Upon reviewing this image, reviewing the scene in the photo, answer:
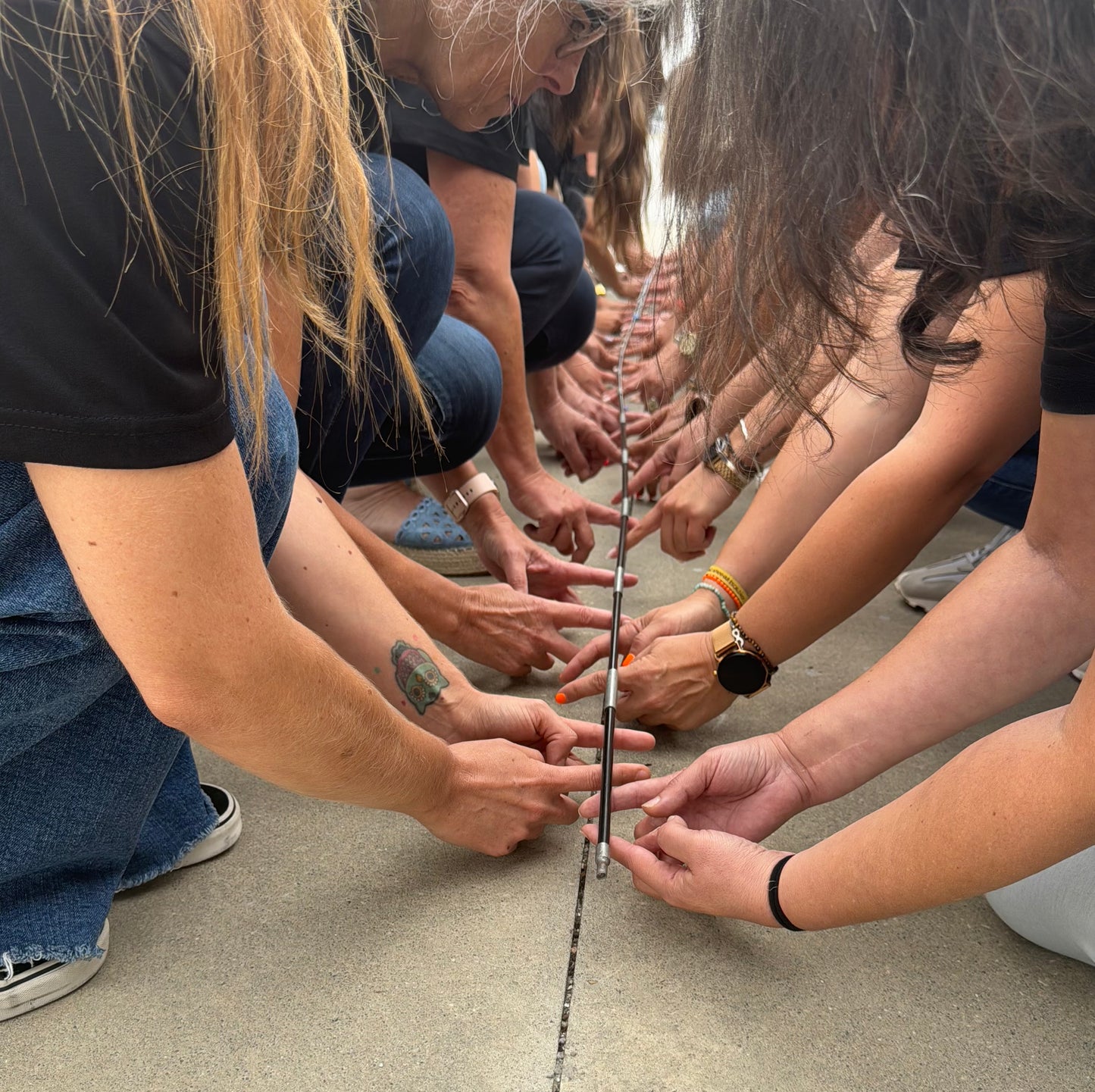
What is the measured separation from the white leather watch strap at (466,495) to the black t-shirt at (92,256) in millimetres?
1210

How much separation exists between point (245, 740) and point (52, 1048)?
387 millimetres

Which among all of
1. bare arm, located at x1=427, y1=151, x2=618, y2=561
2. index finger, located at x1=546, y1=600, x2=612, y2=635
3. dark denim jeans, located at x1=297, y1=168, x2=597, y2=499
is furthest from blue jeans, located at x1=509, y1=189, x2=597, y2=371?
index finger, located at x1=546, y1=600, x2=612, y2=635

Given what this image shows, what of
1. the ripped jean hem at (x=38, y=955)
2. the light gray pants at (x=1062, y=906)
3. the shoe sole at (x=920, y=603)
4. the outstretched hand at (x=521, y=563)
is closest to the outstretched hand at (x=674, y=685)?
the outstretched hand at (x=521, y=563)

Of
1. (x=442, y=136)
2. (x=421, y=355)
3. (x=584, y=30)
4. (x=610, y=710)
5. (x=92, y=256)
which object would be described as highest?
(x=584, y=30)

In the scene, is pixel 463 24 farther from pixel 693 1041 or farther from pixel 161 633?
pixel 693 1041

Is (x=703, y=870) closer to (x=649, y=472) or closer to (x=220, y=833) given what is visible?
(x=220, y=833)

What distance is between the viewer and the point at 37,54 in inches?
22.9

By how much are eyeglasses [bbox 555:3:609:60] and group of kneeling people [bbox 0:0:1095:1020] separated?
0.04 ft

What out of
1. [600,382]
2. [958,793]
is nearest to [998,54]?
[958,793]

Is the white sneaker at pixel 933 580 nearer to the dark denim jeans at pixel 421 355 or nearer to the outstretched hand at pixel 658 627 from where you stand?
the outstretched hand at pixel 658 627

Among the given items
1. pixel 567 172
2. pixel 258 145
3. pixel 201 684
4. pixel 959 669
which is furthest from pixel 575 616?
pixel 567 172

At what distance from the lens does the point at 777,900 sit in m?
0.94

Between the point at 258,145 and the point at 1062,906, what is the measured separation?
3.02 feet

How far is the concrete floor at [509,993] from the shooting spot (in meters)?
0.89
